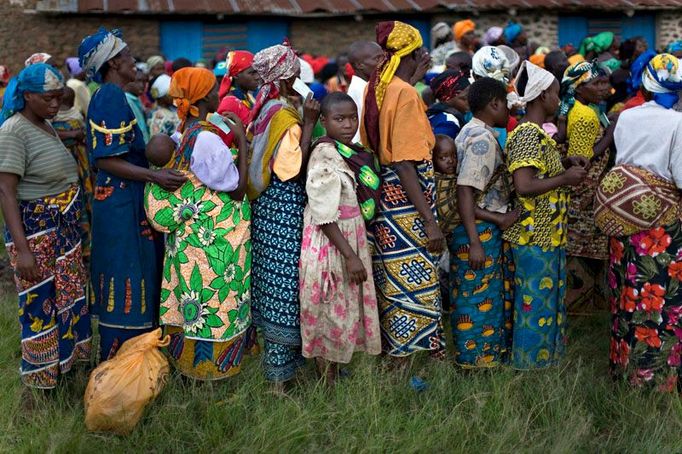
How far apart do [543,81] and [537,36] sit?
1032 cm

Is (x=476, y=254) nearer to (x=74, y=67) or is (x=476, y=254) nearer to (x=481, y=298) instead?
(x=481, y=298)

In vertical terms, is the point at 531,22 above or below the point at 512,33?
above

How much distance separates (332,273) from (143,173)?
1040 millimetres

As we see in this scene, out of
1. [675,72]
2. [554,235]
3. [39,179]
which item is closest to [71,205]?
[39,179]

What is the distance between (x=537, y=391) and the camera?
12.2 ft

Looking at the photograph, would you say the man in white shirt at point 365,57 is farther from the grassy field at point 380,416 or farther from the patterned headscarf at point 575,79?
the grassy field at point 380,416

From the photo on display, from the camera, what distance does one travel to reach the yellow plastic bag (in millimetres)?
3350

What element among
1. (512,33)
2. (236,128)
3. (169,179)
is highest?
(512,33)

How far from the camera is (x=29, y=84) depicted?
354cm

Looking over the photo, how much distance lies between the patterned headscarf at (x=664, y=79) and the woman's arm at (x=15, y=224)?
3.11 m

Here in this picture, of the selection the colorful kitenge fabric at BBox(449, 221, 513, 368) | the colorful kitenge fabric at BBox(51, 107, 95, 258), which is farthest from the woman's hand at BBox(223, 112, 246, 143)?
the colorful kitenge fabric at BBox(51, 107, 95, 258)

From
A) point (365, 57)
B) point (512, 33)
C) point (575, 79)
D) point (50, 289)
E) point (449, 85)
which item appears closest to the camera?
point (50, 289)

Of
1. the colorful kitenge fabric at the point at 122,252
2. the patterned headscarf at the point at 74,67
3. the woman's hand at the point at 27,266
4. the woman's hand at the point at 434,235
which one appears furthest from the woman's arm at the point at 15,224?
the patterned headscarf at the point at 74,67

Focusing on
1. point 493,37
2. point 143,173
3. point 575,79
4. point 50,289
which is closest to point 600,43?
point 493,37
